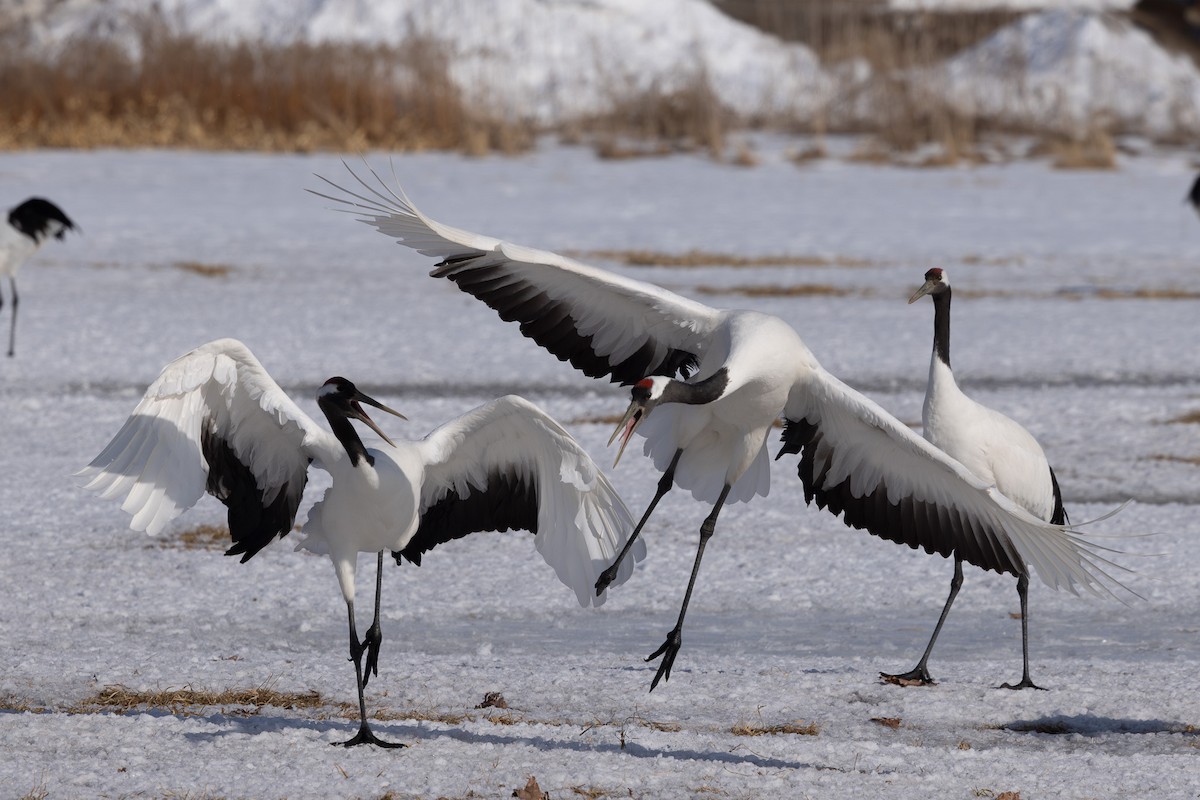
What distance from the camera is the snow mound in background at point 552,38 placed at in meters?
23.0

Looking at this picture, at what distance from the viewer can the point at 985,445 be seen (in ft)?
18.4

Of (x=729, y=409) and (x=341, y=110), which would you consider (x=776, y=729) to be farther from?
(x=341, y=110)

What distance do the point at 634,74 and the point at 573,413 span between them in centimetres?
1558

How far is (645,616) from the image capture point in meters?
6.14

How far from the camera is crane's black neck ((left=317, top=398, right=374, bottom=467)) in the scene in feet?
15.6

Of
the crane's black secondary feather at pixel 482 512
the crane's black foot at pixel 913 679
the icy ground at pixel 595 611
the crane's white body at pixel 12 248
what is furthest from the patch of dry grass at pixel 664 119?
the crane's black foot at pixel 913 679

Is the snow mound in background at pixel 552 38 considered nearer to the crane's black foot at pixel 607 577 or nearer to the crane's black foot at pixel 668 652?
the crane's black foot at pixel 607 577

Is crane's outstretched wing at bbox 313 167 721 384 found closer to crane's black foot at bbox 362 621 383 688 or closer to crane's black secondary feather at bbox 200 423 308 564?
crane's black secondary feather at bbox 200 423 308 564

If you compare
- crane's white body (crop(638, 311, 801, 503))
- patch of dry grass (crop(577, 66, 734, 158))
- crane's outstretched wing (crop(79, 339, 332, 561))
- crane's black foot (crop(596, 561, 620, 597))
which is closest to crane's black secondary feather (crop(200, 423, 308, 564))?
crane's outstretched wing (crop(79, 339, 332, 561))

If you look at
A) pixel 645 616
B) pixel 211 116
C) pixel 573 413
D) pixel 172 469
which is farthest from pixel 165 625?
pixel 211 116

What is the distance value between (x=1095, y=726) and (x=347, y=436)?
7.79ft

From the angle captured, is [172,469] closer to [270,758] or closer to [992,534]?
[270,758]

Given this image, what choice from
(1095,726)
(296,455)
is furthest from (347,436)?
(1095,726)

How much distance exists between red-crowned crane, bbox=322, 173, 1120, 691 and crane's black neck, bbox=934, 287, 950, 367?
0.54 meters
